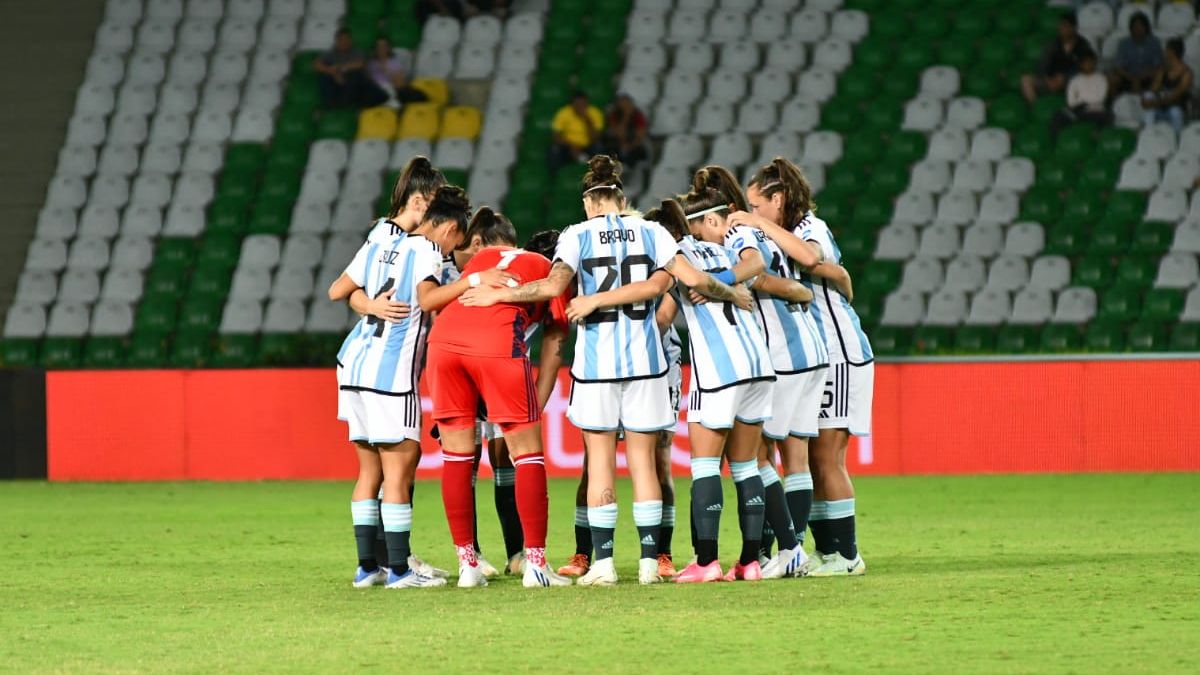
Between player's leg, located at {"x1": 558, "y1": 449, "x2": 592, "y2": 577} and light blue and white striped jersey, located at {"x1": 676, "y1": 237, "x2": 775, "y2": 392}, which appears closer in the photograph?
light blue and white striped jersey, located at {"x1": 676, "y1": 237, "x2": 775, "y2": 392}

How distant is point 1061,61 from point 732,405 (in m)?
12.7

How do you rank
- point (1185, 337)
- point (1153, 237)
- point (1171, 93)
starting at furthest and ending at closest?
point (1171, 93) < point (1153, 237) < point (1185, 337)

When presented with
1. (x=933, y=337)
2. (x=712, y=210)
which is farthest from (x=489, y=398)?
(x=933, y=337)

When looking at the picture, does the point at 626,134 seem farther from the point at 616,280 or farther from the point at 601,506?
the point at 601,506

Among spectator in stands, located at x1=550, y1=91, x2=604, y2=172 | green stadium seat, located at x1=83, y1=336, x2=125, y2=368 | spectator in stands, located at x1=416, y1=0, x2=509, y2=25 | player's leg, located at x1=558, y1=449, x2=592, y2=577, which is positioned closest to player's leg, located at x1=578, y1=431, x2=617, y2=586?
player's leg, located at x1=558, y1=449, x2=592, y2=577

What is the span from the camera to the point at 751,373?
775 centimetres

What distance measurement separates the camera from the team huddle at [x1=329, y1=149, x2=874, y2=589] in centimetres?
771

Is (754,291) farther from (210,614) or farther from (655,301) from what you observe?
(210,614)

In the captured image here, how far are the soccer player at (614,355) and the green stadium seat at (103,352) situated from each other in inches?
431

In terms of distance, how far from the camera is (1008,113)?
62.3ft

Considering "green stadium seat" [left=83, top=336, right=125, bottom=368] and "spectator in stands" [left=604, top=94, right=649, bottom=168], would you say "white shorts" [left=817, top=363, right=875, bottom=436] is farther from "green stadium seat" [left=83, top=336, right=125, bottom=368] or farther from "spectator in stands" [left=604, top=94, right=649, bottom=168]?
"green stadium seat" [left=83, top=336, right=125, bottom=368]

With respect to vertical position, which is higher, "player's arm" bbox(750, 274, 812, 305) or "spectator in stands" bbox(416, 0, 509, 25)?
"spectator in stands" bbox(416, 0, 509, 25)

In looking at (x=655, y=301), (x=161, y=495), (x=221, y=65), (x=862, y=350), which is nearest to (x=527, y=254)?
(x=655, y=301)

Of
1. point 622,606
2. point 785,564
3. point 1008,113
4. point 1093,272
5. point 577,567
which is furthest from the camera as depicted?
point 1008,113
